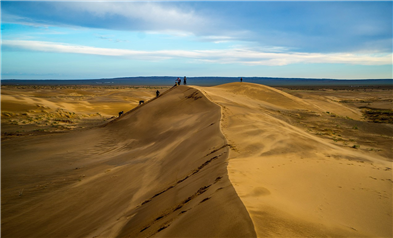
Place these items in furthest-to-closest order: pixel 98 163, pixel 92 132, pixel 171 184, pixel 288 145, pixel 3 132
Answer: pixel 3 132 → pixel 92 132 → pixel 98 163 → pixel 288 145 → pixel 171 184

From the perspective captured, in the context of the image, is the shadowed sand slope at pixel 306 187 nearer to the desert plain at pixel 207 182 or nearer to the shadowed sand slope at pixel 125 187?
the desert plain at pixel 207 182

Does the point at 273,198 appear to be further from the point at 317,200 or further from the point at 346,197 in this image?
the point at 346,197

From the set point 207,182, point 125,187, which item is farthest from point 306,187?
point 125,187

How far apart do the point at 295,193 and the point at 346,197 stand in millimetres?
830

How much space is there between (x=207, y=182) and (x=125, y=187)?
10.4 feet

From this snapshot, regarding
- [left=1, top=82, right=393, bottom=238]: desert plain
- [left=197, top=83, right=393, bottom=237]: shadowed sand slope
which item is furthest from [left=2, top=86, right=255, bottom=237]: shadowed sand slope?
[left=197, top=83, right=393, bottom=237]: shadowed sand slope

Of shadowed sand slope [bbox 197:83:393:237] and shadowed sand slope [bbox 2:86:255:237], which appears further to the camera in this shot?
shadowed sand slope [bbox 2:86:255:237]

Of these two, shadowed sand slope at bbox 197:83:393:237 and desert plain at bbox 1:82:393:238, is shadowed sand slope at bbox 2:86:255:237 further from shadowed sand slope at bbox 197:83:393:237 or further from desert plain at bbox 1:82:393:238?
shadowed sand slope at bbox 197:83:393:237

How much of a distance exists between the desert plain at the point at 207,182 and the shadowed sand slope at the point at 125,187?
0.03 metres

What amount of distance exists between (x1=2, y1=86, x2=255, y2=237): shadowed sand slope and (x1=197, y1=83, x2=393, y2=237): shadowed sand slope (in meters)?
0.33

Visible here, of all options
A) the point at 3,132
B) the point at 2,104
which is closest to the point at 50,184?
the point at 3,132

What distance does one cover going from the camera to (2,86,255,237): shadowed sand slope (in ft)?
11.4

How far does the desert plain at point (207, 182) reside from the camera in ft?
10.7

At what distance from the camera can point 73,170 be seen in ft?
29.7
